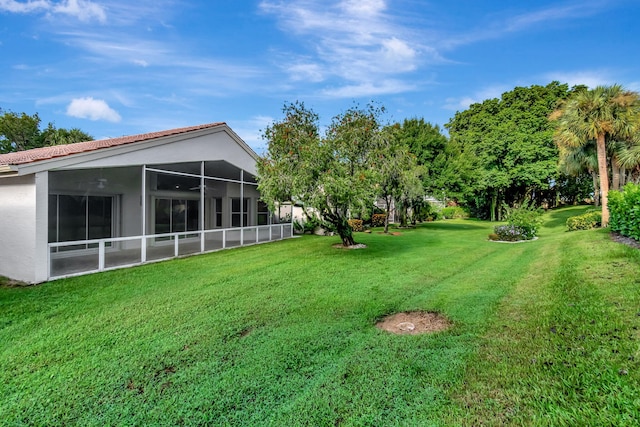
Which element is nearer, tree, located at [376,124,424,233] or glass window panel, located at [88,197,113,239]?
glass window panel, located at [88,197,113,239]

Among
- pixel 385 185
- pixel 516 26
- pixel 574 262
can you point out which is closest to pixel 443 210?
pixel 385 185

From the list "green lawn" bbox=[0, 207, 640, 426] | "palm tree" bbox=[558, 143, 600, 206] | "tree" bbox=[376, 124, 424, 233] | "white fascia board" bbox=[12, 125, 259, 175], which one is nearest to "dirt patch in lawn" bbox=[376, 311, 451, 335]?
"green lawn" bbox=[0, 207, 640, 426]

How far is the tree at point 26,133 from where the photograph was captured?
3084cm

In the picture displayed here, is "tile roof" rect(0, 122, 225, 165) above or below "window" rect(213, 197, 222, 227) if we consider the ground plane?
above

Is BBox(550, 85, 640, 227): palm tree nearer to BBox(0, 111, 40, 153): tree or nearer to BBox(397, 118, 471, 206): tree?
BBox(397, 118, 471, 206): tree

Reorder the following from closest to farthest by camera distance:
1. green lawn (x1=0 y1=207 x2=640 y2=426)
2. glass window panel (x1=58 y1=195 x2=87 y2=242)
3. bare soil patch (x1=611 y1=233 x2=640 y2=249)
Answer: green lawn (x1=0 y1=207 x2=640 y2=426), bare soil patch (x1=611 y1=233 x2=640 y2=249), glass window panel (x1=58 y1=195 x2=87 y2=242)

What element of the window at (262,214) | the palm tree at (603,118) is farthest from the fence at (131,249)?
the palm tree at (603,118)

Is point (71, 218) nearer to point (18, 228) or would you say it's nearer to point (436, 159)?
point (18, 228)

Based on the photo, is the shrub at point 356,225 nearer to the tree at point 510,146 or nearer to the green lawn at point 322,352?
the tree at point 510,146

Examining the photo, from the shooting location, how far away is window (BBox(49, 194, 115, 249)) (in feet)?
33.7

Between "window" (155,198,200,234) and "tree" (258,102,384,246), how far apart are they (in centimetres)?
457

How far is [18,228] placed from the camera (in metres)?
7.59

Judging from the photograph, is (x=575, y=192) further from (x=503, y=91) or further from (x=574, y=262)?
(x=574, y=262)

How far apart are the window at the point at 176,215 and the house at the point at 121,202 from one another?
44mm
